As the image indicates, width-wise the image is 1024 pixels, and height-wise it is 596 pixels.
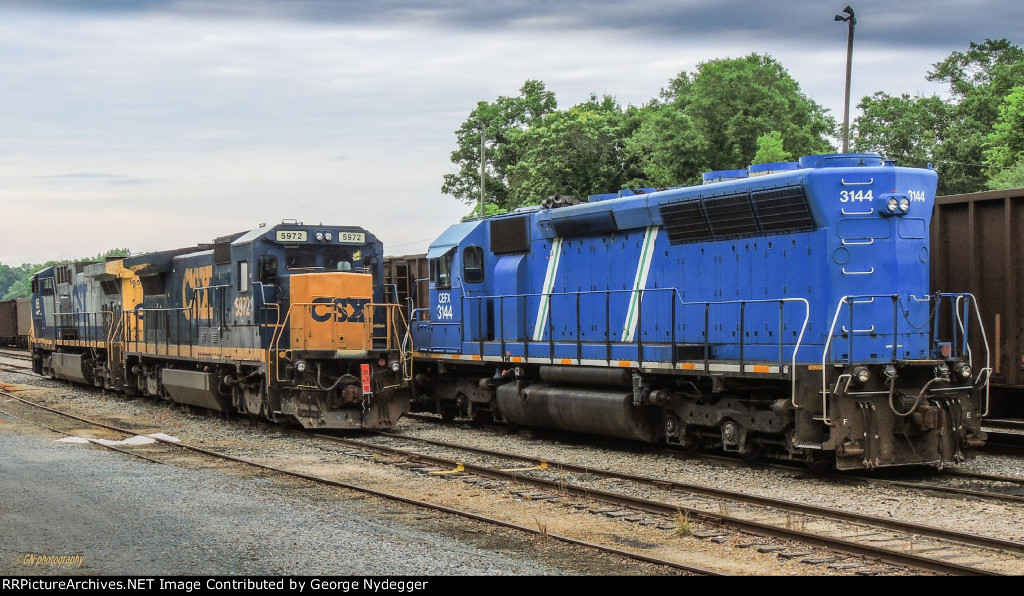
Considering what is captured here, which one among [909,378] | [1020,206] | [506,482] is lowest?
[506,482]

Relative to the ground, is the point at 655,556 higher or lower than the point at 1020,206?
lower

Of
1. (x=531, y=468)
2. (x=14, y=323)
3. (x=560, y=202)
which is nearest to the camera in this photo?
(x=531, y=468)

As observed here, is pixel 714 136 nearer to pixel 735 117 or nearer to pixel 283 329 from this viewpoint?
pixel 735 117

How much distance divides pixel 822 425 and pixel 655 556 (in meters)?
4.05

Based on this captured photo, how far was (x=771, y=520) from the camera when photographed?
918 cm

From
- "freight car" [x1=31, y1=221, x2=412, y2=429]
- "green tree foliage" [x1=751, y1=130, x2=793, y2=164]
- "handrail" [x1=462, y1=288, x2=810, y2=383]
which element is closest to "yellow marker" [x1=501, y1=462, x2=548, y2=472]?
"handrail" [x1=462, y1=288, x2=810, y2=383]

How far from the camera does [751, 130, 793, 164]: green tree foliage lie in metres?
37.8

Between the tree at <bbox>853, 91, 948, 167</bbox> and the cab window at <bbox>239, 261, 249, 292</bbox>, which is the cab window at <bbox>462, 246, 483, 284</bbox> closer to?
the cab window at <bbox>239, 261, 249, 292</bbox>

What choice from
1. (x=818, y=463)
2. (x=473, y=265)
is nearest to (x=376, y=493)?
(x=818, y=463)

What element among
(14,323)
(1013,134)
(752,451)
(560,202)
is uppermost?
(1013,134)

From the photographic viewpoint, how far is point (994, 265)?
1313 cm

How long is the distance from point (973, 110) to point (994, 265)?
4744 cm
